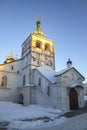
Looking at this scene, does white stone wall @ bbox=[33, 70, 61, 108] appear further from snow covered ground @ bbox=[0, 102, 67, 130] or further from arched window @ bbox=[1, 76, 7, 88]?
arched window @ bbox=[1, 76, 7, 88]

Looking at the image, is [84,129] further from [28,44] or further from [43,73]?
[28,44]

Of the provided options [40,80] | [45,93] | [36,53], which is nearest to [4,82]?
[40,80]

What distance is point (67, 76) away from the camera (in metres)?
21.8

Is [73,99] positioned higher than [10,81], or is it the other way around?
[10,81]

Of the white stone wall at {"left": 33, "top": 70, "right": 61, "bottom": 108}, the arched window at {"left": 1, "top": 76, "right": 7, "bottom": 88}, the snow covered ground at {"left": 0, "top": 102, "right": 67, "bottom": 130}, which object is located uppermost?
the arched window at {"left": 1, "top": 76, "right": 7, "bottom": 88}

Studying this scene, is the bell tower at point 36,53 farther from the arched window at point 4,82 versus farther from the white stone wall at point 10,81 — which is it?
the arched window at point 4,82

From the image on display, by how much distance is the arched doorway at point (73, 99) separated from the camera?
70.1 ft

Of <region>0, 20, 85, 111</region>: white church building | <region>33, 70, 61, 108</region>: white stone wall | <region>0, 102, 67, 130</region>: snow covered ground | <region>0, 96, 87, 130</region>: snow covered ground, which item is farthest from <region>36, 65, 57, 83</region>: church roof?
<region>0, 96, 87, 130</region>: snow covered ground

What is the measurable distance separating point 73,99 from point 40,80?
7.15 m

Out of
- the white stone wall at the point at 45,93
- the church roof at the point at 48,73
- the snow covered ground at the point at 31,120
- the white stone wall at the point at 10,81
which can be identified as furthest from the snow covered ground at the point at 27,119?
the white stone wall at the point at 10,81

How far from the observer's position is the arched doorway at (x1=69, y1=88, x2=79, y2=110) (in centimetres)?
2136

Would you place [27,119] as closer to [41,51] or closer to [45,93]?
[45,93]

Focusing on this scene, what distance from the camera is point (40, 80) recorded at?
83.8 ft

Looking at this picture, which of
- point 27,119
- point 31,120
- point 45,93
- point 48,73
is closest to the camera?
point 31,120
